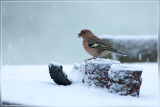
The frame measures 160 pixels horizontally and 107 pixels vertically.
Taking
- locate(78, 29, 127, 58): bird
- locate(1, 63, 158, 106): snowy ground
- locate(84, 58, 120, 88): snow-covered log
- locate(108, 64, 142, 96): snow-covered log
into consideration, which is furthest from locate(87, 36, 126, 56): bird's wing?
locate(108, 64, 142, 96): snow-covered log

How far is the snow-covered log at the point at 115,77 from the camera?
16.8ft

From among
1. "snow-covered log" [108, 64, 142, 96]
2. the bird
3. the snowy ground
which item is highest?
the bird

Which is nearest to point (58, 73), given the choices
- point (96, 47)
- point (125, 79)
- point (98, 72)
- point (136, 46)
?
point (98, 72)

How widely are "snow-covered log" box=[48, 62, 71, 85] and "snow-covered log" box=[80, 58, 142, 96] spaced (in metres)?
0.52

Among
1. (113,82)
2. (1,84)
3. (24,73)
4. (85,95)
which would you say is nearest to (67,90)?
(85,95)

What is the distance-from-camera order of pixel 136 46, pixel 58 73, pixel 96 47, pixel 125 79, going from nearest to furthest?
1. pixel 125 79
2. pixel 58 73
3. pixel 96 47
4. pixel 136 46

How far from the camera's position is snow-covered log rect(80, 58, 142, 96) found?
511 cm

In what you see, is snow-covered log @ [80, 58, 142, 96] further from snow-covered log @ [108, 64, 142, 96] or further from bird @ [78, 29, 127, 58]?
bird @ [78, 29, 127, 58]

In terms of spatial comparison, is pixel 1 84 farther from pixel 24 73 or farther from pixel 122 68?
pixel 122 68

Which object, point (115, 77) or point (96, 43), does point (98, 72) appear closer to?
point (115, 77)

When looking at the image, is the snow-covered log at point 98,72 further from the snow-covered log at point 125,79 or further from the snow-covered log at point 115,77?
the snow-covered log at point 125,79

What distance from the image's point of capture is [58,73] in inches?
229

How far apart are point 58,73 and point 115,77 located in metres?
1.20

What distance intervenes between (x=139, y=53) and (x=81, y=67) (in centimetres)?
584
